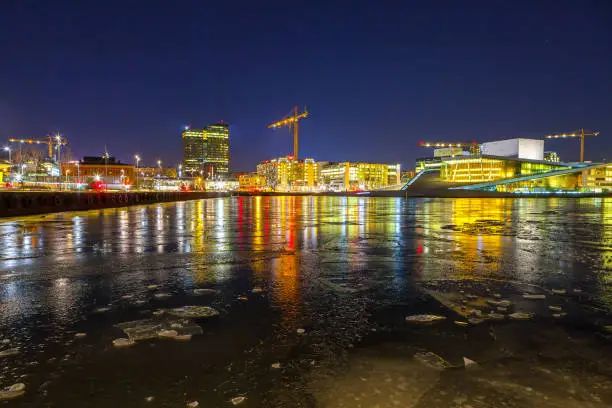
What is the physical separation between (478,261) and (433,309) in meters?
4.15

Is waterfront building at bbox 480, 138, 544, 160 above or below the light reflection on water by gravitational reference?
above

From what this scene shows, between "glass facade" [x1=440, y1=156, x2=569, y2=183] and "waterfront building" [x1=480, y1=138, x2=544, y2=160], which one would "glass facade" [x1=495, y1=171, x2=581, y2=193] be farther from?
"waterfront building" [x1=480, y1=138, x2=544, y2=160]

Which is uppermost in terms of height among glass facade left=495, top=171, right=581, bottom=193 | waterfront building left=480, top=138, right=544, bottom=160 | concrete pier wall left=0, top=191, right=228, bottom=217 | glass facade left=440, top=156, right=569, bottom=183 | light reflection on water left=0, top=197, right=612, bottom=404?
waterfront building left=480, top=138, right=544, bottom=160

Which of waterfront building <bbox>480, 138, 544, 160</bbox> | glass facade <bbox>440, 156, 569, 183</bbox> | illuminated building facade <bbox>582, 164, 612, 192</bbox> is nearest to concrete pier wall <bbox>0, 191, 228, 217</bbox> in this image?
glass facade <bbox>440, 156, 569, 183</bbox>

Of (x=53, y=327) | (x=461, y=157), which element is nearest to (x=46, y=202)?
(x=53, y=327)

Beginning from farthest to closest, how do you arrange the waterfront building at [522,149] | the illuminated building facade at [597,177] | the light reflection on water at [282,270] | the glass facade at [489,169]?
1. the waterfront building at [522,149]
2. the glass facade at [489,169]
3. the illuminated building facade at [597,177]
4. the light reflection on water at [282,270]

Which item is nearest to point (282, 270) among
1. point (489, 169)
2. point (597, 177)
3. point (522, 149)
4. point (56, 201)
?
point (56, 201)

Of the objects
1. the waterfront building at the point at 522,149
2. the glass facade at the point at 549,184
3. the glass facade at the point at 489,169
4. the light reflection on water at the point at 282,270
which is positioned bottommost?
the light reflection on water at the point at 282,270

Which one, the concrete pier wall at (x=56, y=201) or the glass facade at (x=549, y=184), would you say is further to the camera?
the glass facade at (x=549, y=184)

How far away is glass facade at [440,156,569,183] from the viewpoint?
409ft

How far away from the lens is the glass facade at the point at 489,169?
125m

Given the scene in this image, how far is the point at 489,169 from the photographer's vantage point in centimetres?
12619

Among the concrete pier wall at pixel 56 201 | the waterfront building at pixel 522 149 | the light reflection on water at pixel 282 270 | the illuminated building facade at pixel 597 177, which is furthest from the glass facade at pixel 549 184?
the light reflection on water at pixel 282 270

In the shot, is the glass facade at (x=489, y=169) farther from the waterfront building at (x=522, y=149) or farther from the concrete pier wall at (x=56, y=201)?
the concrete pier wall at (x=56, y=201)
